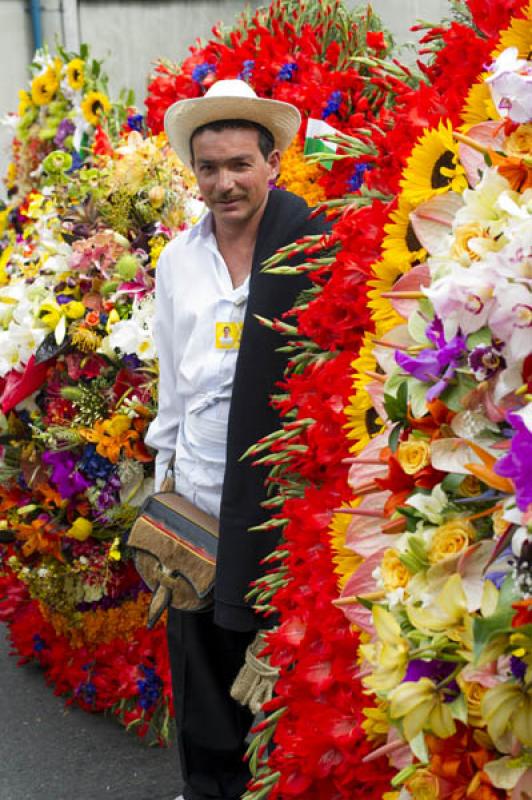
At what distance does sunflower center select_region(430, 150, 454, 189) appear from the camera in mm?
1591

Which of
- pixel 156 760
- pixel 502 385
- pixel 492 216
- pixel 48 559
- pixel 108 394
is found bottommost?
pixel 156 760

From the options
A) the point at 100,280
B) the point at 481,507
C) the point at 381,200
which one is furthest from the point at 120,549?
the point at 481,507

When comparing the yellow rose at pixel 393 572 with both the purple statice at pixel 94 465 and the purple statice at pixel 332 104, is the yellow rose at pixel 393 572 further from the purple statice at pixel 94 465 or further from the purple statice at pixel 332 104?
the purple statice at pixel 332 104

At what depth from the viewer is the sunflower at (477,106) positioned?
1566 mm

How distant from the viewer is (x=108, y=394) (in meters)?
3.53

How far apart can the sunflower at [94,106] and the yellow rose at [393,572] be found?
3.35 meters

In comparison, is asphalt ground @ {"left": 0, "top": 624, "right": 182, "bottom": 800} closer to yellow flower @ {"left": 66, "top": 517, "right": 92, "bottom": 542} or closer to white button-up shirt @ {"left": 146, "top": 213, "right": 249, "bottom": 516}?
yellow flower @ {"left": 66, "top": 517, "right": 92, "bottom": 542}

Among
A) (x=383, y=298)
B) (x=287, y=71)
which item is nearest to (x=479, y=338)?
(x=383, y=298)

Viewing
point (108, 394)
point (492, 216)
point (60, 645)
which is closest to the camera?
point (492, 216)

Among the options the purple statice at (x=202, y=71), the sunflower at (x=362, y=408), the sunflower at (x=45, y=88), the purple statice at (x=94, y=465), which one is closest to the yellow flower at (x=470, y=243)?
the sunflower at (x=362, y=408)

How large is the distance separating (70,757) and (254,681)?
1395 millimetres

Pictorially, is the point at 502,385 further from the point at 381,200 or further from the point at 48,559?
the point at 48,559

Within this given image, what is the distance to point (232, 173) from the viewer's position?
2672 millimetres

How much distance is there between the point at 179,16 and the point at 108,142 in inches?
245
